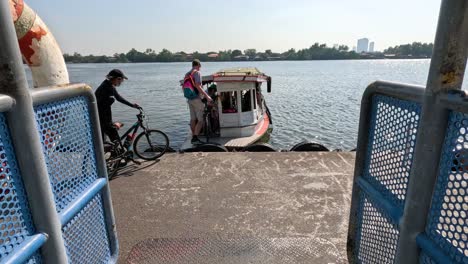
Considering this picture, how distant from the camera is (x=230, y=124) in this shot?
1059 cm

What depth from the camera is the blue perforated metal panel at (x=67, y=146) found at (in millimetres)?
1608

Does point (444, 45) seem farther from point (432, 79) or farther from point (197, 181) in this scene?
point (197, 181)

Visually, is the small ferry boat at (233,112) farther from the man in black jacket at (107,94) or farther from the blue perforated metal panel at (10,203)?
the blue perforated metal panel at (10,203)

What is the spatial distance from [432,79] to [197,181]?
4.26 meters

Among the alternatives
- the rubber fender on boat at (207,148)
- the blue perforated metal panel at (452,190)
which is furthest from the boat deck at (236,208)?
the blue perforated metal panel at (452,190)

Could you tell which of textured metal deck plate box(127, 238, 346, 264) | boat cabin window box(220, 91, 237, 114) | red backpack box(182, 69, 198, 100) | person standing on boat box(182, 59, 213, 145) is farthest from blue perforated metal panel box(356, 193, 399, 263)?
boat cabin window box(220, 91, 237, 114)

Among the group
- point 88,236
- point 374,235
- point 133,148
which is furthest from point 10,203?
point 133,148

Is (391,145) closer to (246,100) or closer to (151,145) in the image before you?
(151,145)

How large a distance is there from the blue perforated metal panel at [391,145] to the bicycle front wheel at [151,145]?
16.2ft

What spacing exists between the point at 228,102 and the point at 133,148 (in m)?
5.12

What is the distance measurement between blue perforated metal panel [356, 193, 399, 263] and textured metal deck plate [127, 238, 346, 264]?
2.49 feet

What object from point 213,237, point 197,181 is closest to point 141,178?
point 197,181

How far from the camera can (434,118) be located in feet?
4.25

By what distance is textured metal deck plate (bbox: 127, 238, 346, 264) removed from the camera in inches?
120
